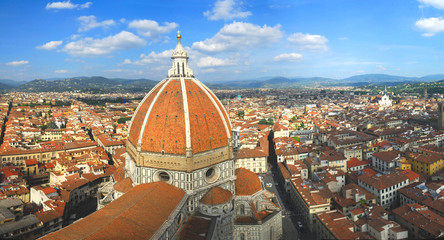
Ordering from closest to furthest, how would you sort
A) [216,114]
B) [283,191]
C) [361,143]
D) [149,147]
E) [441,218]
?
[149,147]
[216,114]
[441,218]
[283,191]
[361,143]

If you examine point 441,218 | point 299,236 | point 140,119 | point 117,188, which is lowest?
point 299,236

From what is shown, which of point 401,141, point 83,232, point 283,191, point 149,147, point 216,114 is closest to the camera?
point 83,232

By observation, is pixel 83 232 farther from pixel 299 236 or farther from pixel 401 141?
pixel 401 141

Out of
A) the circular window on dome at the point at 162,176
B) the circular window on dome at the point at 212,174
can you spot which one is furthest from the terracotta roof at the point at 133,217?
the circular window on dome at the point at 212,174

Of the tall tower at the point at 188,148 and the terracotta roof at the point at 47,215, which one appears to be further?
the terracotta roof at the point at 47,215

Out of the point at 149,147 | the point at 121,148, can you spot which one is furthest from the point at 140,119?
the point at 121,148

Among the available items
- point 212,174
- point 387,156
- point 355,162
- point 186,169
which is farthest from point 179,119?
point 387,156

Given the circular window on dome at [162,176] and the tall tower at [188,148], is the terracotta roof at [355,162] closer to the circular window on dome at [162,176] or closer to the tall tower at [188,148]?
the tall tower at [188,148]
